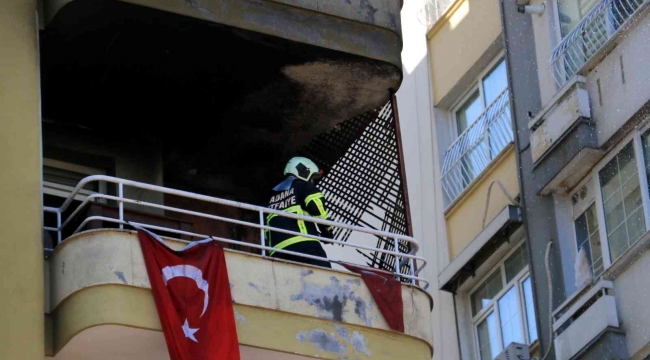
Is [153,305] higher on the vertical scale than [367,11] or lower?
lower

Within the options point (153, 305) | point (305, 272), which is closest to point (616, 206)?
point (305, 272)

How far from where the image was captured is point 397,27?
17.1 metres

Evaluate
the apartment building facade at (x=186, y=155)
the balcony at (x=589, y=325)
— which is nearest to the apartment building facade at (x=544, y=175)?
the balcony at (x=589, y=325)

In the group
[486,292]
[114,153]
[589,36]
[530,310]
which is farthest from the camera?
[486,292]

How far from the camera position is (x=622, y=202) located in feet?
66.2

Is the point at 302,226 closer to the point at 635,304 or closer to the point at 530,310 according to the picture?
the point at 635,304

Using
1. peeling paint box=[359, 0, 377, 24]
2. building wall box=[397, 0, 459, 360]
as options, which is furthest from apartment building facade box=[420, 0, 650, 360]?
peeling paint box=[359, 0, 377, 24]

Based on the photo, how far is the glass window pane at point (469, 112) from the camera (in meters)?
25.0

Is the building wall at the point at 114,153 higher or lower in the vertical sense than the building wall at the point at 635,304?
higher

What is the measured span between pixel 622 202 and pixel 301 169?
5.03 meters

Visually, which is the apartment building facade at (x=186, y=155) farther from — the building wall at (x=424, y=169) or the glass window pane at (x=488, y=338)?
the building wall at (x=424, y=169)

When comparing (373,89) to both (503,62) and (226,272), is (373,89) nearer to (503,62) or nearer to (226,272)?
(226,272)

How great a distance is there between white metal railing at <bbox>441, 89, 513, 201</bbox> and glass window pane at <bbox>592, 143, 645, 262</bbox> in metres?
2.93

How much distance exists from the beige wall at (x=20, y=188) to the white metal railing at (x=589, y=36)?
836cm
